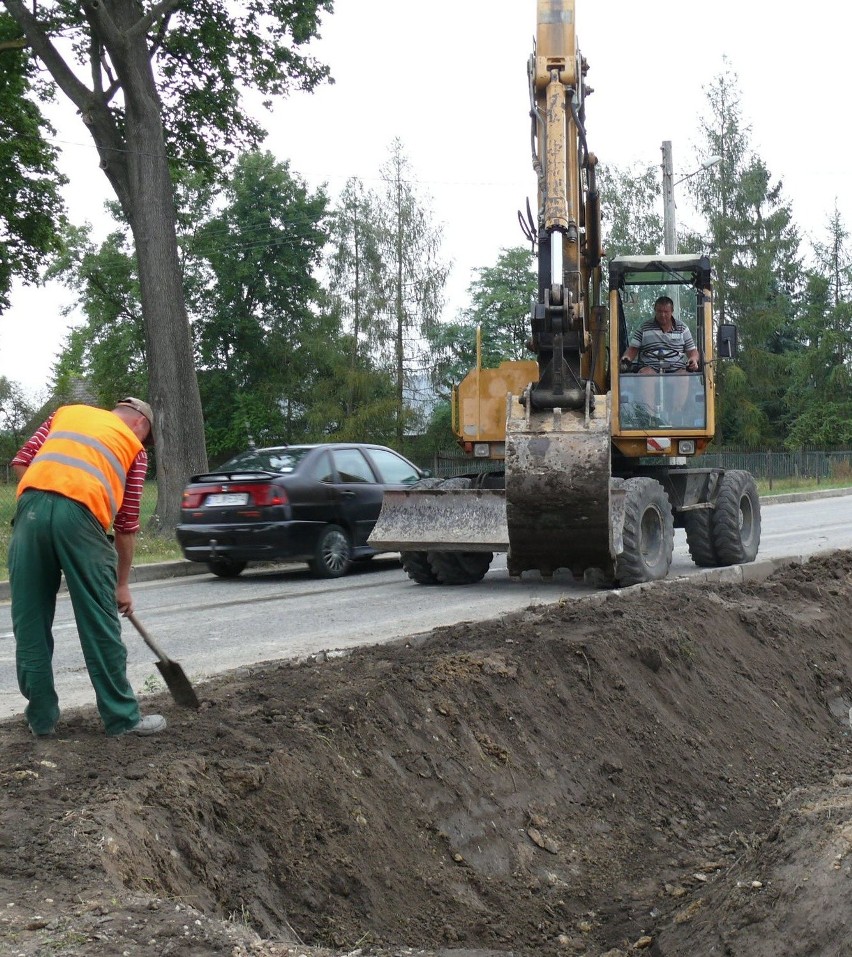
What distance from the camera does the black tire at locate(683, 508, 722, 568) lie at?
13.2 m

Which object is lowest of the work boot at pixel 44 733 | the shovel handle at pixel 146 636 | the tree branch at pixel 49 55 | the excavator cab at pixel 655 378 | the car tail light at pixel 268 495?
the work boot at pixel 44 733

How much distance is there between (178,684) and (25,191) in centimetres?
2218

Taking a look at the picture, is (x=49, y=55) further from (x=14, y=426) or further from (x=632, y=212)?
(x=632, y=212)

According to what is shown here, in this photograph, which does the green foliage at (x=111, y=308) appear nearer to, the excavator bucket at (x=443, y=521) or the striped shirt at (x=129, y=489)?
the excavator bucket at (x=443, y=521)

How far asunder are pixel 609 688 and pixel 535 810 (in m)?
1.29

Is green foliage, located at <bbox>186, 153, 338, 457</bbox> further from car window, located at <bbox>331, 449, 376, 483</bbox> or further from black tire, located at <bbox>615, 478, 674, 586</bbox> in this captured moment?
black tire, located at <bbox>615, 478, 674, 586</bbox>

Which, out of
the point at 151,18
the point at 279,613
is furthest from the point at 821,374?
the point at 279,613

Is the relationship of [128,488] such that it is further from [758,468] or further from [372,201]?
[372,201]

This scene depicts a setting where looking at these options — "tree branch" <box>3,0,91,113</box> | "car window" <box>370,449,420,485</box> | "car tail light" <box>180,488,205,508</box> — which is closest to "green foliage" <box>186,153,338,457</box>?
"tree branch" <box>3,0,91,113</box>

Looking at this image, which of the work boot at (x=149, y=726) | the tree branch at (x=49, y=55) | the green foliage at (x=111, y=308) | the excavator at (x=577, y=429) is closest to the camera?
the work boot at (x=149, y=726)

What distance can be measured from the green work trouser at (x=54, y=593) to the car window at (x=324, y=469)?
8565 millimetres

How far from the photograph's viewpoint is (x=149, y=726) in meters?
5.12

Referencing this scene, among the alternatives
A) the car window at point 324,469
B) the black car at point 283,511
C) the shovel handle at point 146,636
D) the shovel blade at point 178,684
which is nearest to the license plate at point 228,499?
the black car at point 283,511

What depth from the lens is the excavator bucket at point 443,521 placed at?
1119cm
